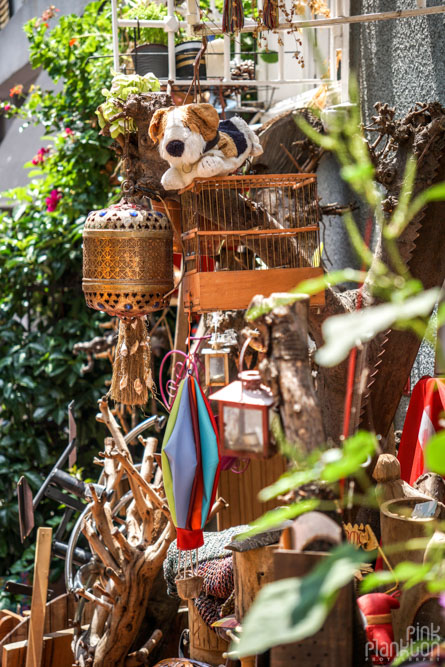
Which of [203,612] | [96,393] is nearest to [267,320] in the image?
[203,612]

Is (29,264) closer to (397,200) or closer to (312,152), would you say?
(312,152)

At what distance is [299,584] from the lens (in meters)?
1.03

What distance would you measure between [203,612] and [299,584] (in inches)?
73.2

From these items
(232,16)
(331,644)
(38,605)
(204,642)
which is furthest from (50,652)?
(232,16)

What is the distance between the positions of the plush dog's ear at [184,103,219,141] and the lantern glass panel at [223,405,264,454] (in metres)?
Answer: 1.06

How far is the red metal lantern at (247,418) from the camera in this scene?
1849 millimetres

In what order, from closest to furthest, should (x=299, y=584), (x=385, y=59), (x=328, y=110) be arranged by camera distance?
1. (x=299, y=584)
2. (x=328, y=110)
3. (x=385, y=59)

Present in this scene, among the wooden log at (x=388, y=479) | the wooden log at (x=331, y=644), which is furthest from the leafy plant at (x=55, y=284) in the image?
the wooden log at (x=331, y=644)

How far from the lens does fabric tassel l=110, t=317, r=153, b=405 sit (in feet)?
9.70

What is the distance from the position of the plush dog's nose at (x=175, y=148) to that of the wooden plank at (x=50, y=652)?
7.26ft

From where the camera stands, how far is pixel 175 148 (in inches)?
100

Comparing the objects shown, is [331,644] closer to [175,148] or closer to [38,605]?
[175,148]

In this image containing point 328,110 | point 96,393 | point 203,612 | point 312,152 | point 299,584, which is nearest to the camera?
point 299,584

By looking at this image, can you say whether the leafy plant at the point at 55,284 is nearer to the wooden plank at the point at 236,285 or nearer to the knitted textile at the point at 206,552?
the knitted textile at the point at 206,552
